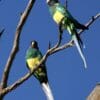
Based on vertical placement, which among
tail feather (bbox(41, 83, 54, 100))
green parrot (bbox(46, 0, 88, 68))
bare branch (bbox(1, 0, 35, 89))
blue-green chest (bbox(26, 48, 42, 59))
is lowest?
blue-green chest (bbox(26, 48, 42, 59))

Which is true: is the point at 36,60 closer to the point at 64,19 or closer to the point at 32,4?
the point at 64,19

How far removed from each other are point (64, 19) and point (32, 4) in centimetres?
111

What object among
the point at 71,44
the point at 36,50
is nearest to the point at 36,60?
the point at 36,50

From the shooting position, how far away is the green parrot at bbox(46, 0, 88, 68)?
6.81 metres

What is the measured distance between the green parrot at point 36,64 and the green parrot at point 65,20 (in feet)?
2.19

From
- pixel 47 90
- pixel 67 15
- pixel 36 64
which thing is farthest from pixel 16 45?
pixel 36 64

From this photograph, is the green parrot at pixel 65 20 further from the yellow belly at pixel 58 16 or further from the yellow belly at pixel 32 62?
the yellow belly at pixel 32 62

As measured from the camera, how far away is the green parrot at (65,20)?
681 centimetres

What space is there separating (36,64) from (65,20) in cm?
136

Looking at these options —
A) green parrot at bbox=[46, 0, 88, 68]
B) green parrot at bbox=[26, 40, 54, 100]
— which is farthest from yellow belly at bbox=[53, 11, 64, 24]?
green parrot at bbox=[26, 40, 54, 100]

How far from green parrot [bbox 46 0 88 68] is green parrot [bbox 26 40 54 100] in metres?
0.67

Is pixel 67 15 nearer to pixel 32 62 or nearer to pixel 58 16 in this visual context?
pixel 58 16

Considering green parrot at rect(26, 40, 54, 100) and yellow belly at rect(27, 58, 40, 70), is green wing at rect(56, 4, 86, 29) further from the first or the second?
yellow belly at rect(27, 58, 40, 70)

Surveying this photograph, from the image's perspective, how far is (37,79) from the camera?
8062mm
